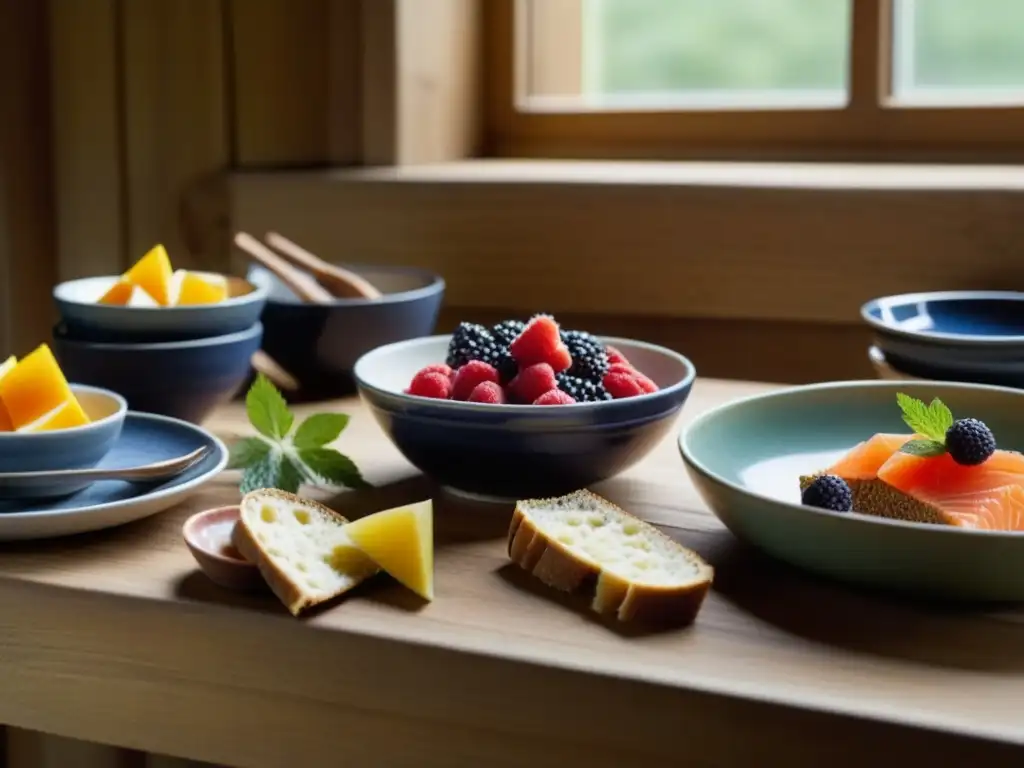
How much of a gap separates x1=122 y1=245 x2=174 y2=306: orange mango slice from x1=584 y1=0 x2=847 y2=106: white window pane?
788 millimetres

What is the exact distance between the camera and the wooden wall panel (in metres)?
1.50

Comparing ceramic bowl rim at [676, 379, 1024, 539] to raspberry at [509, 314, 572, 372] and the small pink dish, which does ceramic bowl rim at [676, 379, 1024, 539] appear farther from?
the small pink dish

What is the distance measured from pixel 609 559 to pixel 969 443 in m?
0.21

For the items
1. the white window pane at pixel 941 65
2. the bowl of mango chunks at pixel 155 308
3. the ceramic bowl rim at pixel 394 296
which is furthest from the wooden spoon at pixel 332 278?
the white window pane at pixel 941 65

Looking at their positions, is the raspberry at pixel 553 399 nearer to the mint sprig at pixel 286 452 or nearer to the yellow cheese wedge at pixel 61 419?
the mint sprig at pixel 286 452

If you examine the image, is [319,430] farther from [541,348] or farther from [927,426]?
[927,426]

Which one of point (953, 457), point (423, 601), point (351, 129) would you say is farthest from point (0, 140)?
point (953, 457)

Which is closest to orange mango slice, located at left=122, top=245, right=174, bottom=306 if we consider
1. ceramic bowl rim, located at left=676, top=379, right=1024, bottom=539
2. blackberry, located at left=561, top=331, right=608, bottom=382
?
blackberry, located at left=561, top=331, right=608, bottom=382

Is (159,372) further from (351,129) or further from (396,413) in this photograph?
(351,129)

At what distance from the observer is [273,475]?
83 cm

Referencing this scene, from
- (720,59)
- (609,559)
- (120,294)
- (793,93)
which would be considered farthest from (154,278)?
(720,59)

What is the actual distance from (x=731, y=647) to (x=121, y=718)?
325mm

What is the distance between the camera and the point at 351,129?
4.97ft

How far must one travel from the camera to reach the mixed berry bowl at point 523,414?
2.58 feet
